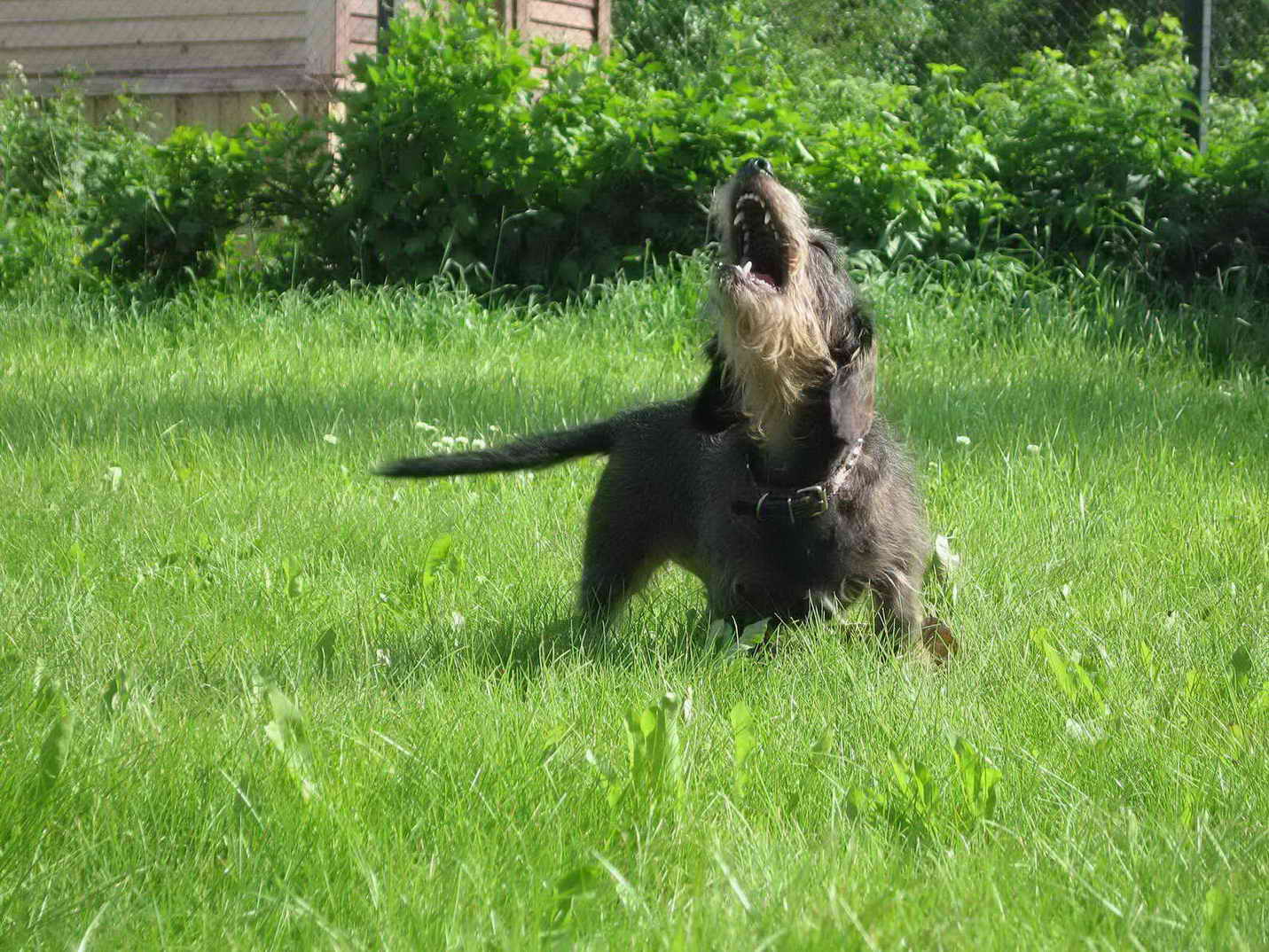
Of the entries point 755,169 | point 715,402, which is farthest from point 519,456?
point 755,169

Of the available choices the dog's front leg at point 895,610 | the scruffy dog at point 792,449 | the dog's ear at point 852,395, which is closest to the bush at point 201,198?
the scruffy dog at point 792,449

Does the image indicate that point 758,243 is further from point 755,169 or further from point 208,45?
point 208,45

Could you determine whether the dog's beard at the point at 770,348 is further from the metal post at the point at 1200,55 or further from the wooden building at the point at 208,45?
the wooden building at the point at 208,45

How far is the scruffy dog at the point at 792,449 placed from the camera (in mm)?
3154

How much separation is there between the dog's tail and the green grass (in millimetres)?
342

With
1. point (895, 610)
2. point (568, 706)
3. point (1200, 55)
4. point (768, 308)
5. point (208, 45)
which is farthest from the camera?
point (208, 45)

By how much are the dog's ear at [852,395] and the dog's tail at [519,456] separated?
885mm

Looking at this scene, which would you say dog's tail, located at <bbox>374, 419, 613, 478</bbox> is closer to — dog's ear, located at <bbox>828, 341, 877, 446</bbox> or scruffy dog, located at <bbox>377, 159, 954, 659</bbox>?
scruffy dog, located at <bbox>377, 159, 954, 659</bbox>

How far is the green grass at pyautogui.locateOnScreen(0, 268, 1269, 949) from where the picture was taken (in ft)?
6.33

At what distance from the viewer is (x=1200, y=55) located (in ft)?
27.4

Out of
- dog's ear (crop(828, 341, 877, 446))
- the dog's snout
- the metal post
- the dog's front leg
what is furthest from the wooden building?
the dog's front leg

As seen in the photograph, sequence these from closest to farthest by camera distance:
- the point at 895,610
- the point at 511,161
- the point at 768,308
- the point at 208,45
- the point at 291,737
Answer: the point at 291,737 → the point at 768,308 → the point at 895,610 → the point at 511,161 → the point at 208,45

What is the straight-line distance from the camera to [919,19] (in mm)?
19625

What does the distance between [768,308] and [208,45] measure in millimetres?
11452
